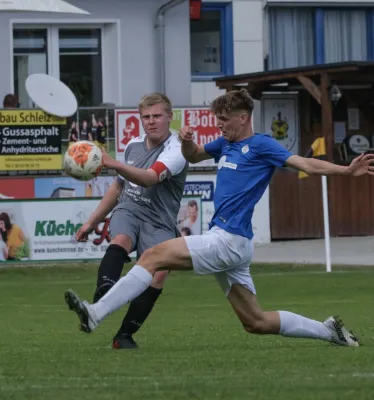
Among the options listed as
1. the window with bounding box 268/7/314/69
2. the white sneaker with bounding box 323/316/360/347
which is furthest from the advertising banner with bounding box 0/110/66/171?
the white sneaker with bounding box 323/316/360/347

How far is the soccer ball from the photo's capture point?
9461mm

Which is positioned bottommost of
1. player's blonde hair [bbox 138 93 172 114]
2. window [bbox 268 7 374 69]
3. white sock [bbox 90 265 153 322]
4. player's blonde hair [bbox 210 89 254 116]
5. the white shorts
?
white sock [bbox 90 265 153 322]

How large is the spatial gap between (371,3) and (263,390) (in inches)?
1072

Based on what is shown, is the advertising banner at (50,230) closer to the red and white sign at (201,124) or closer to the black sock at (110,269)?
the red and white sign at (201,124)

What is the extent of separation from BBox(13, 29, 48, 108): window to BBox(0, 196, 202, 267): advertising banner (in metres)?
7.12

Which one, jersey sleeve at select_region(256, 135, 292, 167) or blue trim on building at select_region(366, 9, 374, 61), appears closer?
jersey sleeve at select_region(256, 135, 292, 167)

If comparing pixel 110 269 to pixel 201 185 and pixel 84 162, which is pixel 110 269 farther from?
pixel 201 185

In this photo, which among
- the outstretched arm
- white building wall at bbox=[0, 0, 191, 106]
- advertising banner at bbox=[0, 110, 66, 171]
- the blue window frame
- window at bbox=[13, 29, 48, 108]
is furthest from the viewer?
the blue window frame

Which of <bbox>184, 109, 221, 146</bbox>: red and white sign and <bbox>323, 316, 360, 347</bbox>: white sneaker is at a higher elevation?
<bbox>184, 109, 221, 146</bbox>: red and white sign

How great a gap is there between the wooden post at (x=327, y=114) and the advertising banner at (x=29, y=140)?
5.42m

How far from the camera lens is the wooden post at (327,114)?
29.5 metres

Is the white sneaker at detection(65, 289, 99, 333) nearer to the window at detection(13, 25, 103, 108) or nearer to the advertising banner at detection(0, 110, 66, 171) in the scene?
the advertising banner at detection(0, 110, 66, 171)

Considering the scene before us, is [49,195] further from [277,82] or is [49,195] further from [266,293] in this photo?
[266,293]

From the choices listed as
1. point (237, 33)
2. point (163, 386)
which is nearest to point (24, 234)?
point (237, 33)
